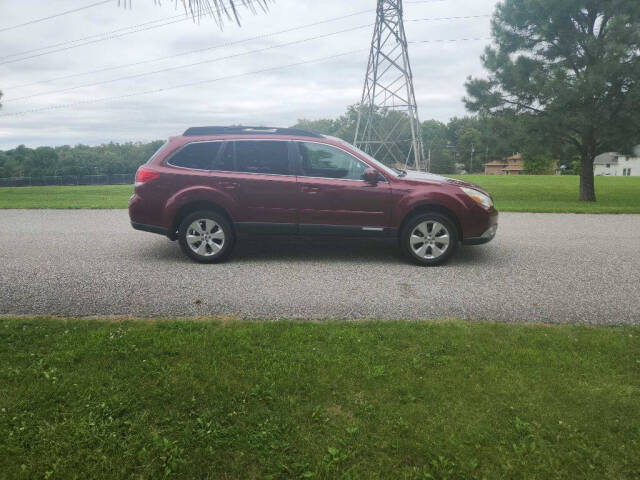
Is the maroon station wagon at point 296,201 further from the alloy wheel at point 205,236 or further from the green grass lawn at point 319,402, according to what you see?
the green grass lawn at point 319,402

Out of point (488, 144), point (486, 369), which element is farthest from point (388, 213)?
point (488, 144)

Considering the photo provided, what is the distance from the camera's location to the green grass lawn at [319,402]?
2.33m

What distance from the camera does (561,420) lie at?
2.63 m

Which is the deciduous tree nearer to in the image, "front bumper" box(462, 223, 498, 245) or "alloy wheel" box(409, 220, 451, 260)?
"front bumper" box(462, 223, 498, 245)

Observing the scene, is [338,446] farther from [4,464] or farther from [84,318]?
[84,318]

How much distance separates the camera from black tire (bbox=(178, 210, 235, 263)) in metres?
6.71

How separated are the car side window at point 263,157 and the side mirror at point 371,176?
43.0 inches

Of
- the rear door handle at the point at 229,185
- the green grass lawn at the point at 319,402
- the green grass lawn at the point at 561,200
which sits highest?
the rear door handle at the point at 229,185

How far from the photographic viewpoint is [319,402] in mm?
2842

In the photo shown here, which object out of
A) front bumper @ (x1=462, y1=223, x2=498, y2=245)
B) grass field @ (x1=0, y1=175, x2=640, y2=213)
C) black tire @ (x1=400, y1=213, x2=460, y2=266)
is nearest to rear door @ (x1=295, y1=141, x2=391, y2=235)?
black tire @ (x1=400, y1=213, x2=460, y2=266)

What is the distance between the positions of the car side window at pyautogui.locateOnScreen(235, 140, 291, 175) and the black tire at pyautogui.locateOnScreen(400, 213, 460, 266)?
1.90m

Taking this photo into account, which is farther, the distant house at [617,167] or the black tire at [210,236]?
the distant house at [617,167]

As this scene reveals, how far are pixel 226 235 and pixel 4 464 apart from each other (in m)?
4.57

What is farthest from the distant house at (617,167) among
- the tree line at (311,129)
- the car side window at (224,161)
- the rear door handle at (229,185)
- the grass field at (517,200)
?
the rear door handle at (229,185)
